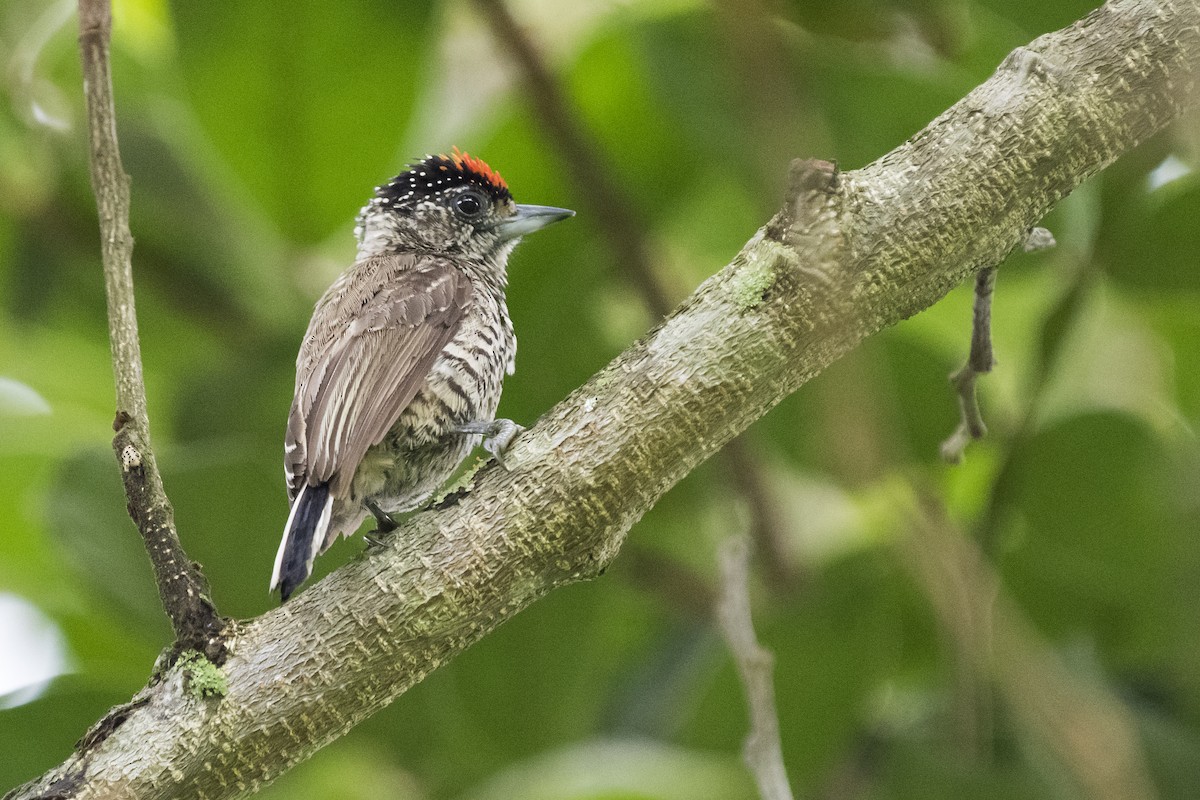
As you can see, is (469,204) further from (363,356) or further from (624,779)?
(624,779)

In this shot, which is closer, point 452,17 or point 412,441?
point 412,441

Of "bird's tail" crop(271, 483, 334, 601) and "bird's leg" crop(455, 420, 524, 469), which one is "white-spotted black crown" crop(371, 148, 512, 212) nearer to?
"bird's leg" crop(455, 420, 524, 469)

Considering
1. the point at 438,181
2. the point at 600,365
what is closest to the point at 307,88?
the point at 438,181

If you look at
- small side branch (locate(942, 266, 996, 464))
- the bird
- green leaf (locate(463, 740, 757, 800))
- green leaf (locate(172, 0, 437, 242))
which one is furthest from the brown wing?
small side branch (locate(942, 266, 996, 464))

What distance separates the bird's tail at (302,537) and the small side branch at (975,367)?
119cm

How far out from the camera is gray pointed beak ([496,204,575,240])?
3781 mm

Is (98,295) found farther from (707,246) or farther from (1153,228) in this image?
(1153,228)

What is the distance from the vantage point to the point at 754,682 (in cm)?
225

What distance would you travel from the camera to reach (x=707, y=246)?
396cm

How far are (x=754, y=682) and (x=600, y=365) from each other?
4.77ft

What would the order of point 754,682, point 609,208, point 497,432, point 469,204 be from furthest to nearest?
point 469,204 → point 609,208 → point 497,432 → point 754,682

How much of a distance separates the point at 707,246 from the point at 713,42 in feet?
2.15

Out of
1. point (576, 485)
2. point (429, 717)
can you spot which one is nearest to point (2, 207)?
point (429, 717)

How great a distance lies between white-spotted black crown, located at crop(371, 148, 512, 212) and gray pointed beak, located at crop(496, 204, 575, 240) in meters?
0.15
